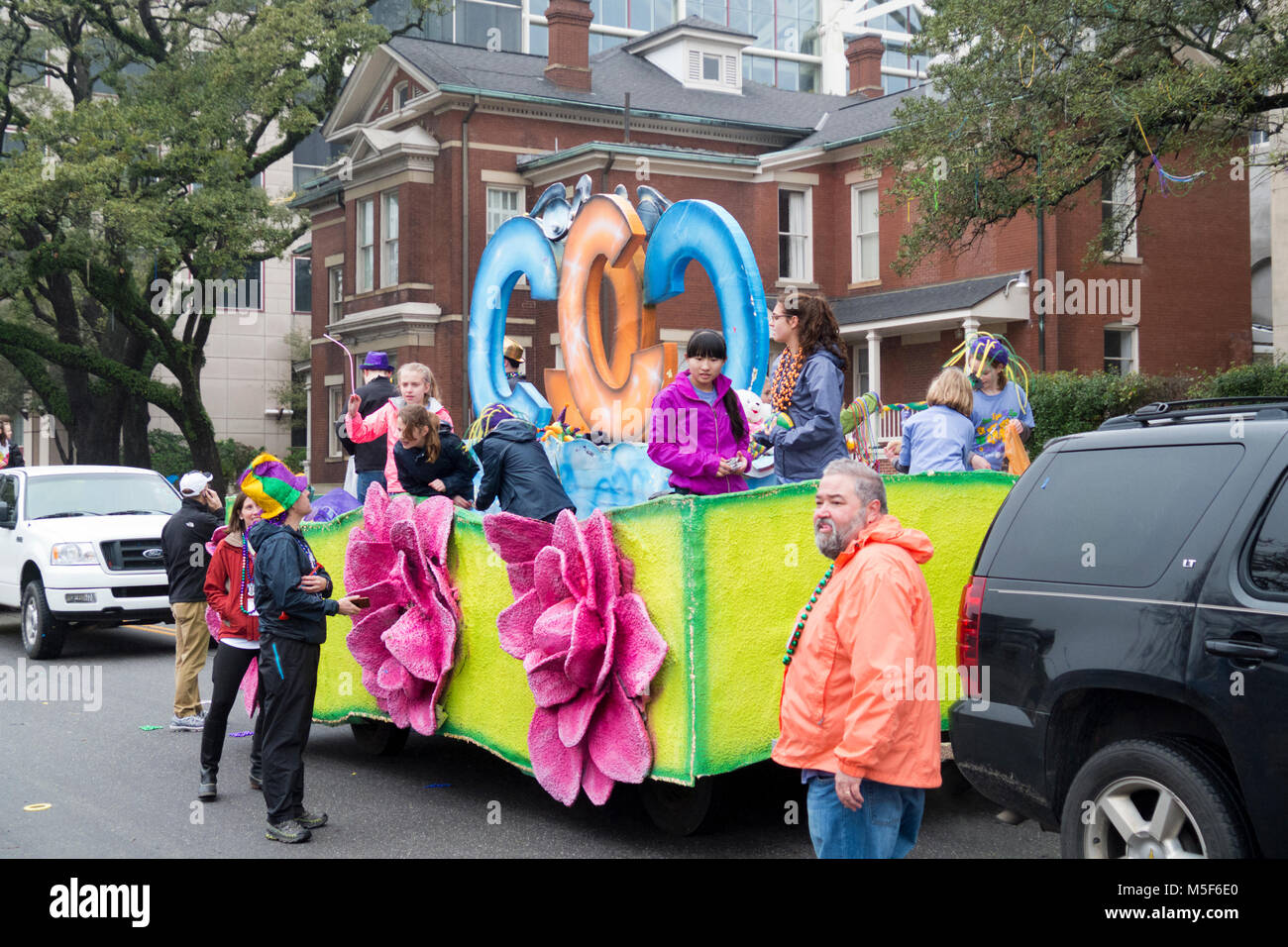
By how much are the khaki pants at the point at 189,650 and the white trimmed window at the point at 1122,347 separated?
22.4 m

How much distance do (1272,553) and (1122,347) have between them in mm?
24964

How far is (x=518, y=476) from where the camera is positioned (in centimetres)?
741

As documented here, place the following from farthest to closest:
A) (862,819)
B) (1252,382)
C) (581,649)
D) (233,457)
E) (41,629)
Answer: (233,457), (1252,382), (41,629), (581,649), (862,819)

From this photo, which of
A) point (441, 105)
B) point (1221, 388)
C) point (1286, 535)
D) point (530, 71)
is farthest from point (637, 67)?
point (1286, 535)

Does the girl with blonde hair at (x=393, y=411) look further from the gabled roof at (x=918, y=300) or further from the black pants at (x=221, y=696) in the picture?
the gabled roof at (x=918, y=300)

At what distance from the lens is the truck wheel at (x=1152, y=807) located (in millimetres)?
4215

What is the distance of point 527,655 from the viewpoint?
243 inches

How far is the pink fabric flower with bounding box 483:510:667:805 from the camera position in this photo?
5855mm

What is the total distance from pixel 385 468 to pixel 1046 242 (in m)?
19.8

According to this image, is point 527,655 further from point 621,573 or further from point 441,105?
point 441,105

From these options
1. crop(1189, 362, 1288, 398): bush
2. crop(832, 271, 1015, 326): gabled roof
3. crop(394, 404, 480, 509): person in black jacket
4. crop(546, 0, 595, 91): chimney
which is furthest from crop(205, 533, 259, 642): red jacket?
crop(546, 0, 595, 91): chimney

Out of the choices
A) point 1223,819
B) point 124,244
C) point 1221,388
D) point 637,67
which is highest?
point 637,67

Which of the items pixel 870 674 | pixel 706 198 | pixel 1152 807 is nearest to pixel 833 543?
pixel 870 674

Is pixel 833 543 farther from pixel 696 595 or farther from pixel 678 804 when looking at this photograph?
pixel 678 804
